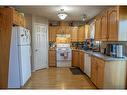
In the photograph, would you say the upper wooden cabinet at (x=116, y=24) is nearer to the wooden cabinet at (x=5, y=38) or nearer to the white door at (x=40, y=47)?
the wooden cabinet at (x=5, y=38)

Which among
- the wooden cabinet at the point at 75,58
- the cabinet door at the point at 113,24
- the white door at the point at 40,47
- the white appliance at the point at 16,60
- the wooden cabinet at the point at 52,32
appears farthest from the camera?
the wooden cabinet at the point at 52,32

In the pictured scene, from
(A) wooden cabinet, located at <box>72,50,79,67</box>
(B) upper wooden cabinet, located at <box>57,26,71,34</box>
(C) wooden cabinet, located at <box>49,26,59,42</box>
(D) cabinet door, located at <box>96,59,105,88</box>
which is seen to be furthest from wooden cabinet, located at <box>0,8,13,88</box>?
(B) upper wooden cabinet, located at <box>57,26,71,34</box>

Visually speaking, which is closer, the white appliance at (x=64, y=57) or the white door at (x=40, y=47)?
the white door at (x=40, y=47)

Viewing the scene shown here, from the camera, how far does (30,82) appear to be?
17.3ft

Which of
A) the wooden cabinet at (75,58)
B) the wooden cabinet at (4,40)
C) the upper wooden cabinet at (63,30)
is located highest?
the upper wooden cabinet at (63,30)

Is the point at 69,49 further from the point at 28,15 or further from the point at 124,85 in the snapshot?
the point at 124,85

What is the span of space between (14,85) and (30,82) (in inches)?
38.8

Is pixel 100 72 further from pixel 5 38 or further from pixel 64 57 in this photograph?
pixel 64 57

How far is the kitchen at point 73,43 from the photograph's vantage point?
12.6 feet

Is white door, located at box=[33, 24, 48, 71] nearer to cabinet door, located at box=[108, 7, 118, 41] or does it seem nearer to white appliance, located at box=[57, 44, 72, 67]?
white appliance, located at box=[57, 44, 72, 67]

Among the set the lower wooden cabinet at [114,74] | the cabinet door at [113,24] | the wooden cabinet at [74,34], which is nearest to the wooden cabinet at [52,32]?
the wooden cabinet at [74,34]

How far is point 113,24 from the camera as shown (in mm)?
3973
